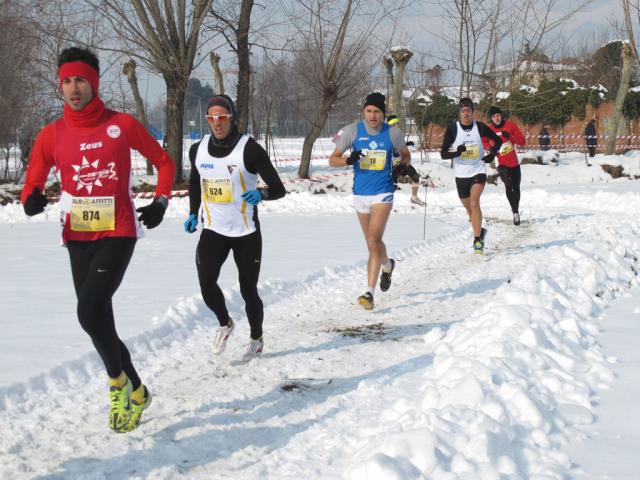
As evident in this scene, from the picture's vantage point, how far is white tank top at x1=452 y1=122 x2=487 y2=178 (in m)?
10.3

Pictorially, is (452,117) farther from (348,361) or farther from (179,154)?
(348,361)

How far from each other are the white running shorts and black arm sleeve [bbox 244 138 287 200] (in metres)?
2.20

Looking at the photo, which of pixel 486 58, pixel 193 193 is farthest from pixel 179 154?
pixel 193 193

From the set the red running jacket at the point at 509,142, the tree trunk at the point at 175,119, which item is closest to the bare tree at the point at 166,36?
the tree trunk at the point at 175,119

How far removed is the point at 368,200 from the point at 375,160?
41 centimetres

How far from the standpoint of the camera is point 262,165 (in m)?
5.12

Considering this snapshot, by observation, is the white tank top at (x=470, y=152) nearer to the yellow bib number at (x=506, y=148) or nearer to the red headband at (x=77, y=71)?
the yellow bib number at (x=506, y=148)

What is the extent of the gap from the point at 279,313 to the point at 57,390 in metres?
2.73

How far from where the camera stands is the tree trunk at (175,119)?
69.4ft

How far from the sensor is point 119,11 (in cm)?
2003

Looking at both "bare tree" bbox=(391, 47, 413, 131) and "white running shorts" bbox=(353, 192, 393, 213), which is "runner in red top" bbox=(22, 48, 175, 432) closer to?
"white running shorts" bbox=(353, 192, 393, 213)

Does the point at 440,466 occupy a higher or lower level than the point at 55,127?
lower

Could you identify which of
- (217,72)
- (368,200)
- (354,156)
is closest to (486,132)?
(368,200)

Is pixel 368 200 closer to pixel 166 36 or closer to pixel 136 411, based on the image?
pixel 136 411
